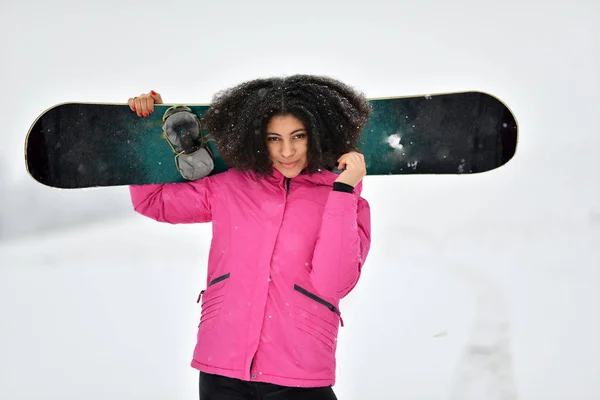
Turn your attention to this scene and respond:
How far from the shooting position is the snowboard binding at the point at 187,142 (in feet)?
5.80

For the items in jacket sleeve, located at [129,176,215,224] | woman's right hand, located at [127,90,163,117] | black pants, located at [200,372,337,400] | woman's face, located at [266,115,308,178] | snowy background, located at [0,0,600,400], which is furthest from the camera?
snowy background, located at [0,0,600,400]

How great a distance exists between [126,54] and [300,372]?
9.32ft

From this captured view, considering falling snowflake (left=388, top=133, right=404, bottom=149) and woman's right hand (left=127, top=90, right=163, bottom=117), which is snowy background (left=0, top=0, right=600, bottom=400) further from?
woman's right hand (left=127, top=90, right=163, bottom=117)

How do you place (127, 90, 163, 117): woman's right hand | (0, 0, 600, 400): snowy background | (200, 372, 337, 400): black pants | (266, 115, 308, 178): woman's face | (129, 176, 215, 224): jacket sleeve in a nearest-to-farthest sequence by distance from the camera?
(200, 372, 337, 400): black pants
(266, 115, 308, 178): woman's face
(129, 176, 215, 224): jacket sleeve
(127, 90, 163, 117): woman's right hand
(0, 0, 600, 400): snowy background

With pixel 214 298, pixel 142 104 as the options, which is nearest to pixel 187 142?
pixel 142 104

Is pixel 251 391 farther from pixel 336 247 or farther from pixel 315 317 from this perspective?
pixel 336 247

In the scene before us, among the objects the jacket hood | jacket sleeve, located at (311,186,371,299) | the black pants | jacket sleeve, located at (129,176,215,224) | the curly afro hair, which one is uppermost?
the curly afro hair

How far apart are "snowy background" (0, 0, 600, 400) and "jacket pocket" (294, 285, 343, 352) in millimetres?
1340

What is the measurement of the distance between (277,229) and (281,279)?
0.36ft

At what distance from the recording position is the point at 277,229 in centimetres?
158

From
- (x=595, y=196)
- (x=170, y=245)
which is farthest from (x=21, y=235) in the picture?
(x=595, y=196)

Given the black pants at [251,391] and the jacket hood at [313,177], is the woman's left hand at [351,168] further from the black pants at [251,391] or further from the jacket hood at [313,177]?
the black pants at [251,391]

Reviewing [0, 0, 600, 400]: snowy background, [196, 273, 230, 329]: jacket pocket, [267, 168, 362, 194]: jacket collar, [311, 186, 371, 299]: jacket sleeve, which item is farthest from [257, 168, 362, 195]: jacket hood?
[0, 0, 600, 400]: snowy background

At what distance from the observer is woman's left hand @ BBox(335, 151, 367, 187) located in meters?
1.57
